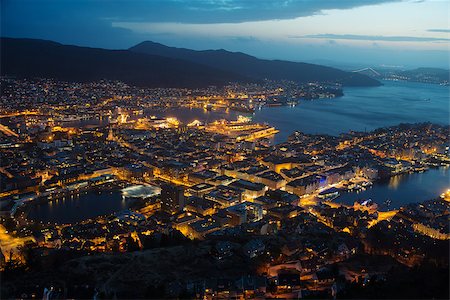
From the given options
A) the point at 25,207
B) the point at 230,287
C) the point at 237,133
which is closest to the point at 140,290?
the point at 230,287

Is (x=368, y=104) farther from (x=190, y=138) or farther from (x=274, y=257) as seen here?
(x=274, y=257)

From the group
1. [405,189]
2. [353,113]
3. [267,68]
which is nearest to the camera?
[405,189]

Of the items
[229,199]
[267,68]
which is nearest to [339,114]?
[229,199]

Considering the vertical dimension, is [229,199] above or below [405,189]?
above

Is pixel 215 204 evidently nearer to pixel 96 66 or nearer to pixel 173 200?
pixel 173 200

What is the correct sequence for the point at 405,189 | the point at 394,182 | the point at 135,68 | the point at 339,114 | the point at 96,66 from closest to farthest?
the point at 405,189 < the point at 394,182 < the point at 339,114 < the point at 96,66 < the point at 135,68

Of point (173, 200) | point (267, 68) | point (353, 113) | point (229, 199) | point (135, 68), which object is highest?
point (267, 68)
